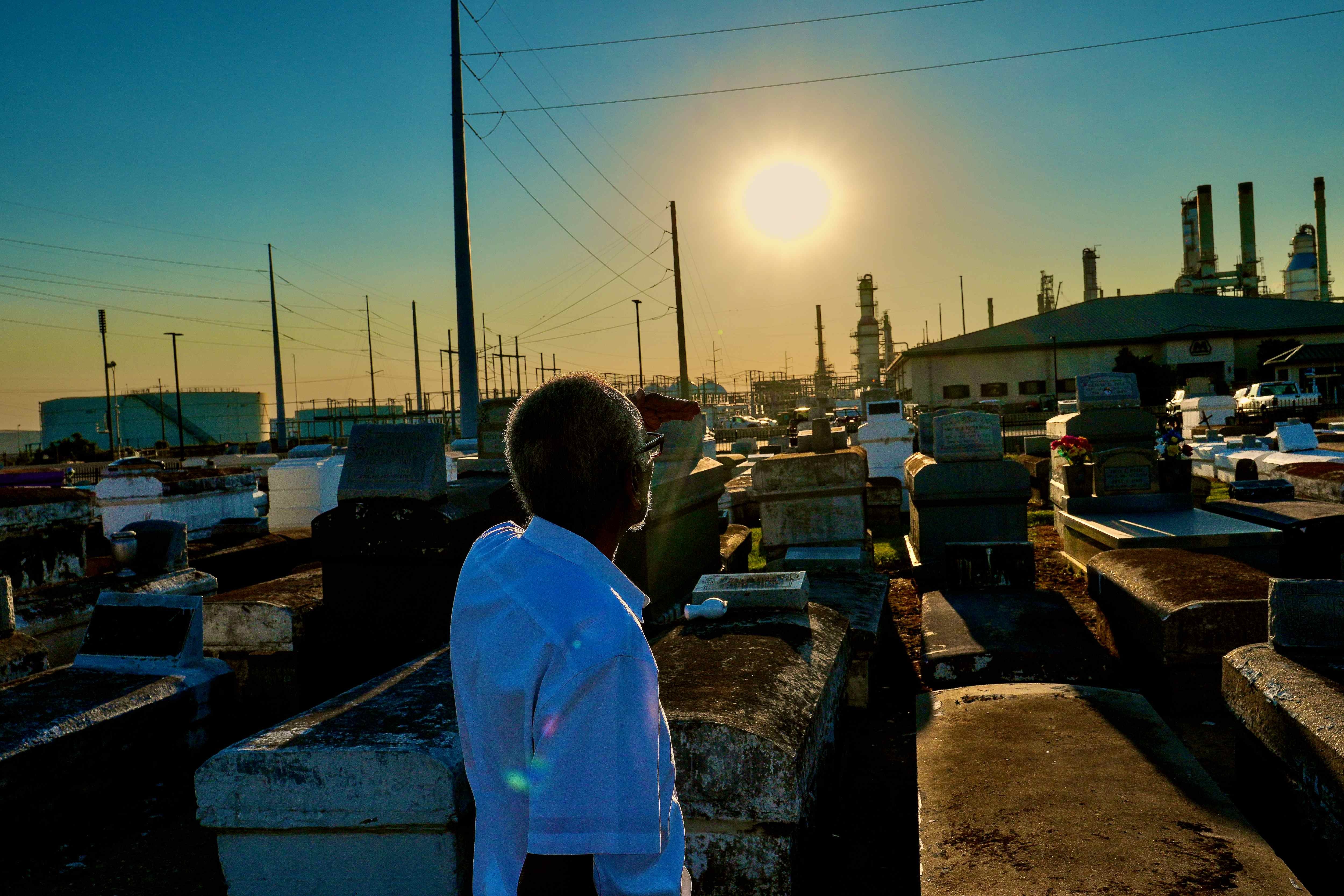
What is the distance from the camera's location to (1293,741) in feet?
9.14

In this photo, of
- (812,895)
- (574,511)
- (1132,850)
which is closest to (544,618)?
(574,511)

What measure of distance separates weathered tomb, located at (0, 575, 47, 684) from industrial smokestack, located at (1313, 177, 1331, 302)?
86.4 meters

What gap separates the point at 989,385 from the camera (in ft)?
164

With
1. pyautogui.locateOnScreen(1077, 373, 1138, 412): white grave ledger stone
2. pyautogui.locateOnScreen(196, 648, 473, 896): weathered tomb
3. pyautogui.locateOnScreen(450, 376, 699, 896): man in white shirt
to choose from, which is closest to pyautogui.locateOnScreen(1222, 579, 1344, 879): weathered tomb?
pyautogui.locateOnScreen(450, 376, 699, 896): man in white shirt

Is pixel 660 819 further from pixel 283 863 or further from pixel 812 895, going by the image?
pixel 812 895

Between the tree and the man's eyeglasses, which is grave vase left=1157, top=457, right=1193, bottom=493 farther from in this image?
the tree

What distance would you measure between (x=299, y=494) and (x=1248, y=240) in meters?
80.1

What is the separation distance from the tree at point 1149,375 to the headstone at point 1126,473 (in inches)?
1506

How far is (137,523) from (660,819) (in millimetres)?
Result: 6082

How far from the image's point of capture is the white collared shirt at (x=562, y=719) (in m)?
1.11

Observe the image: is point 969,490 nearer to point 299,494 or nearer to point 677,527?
point 677,527

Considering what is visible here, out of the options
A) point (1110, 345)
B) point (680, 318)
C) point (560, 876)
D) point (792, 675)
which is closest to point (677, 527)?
point (792, 675)

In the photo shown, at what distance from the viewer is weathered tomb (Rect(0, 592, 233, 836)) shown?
121 inches

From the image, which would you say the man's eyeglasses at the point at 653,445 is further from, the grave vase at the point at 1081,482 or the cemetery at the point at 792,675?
the grave vase at the point at 1081,482
